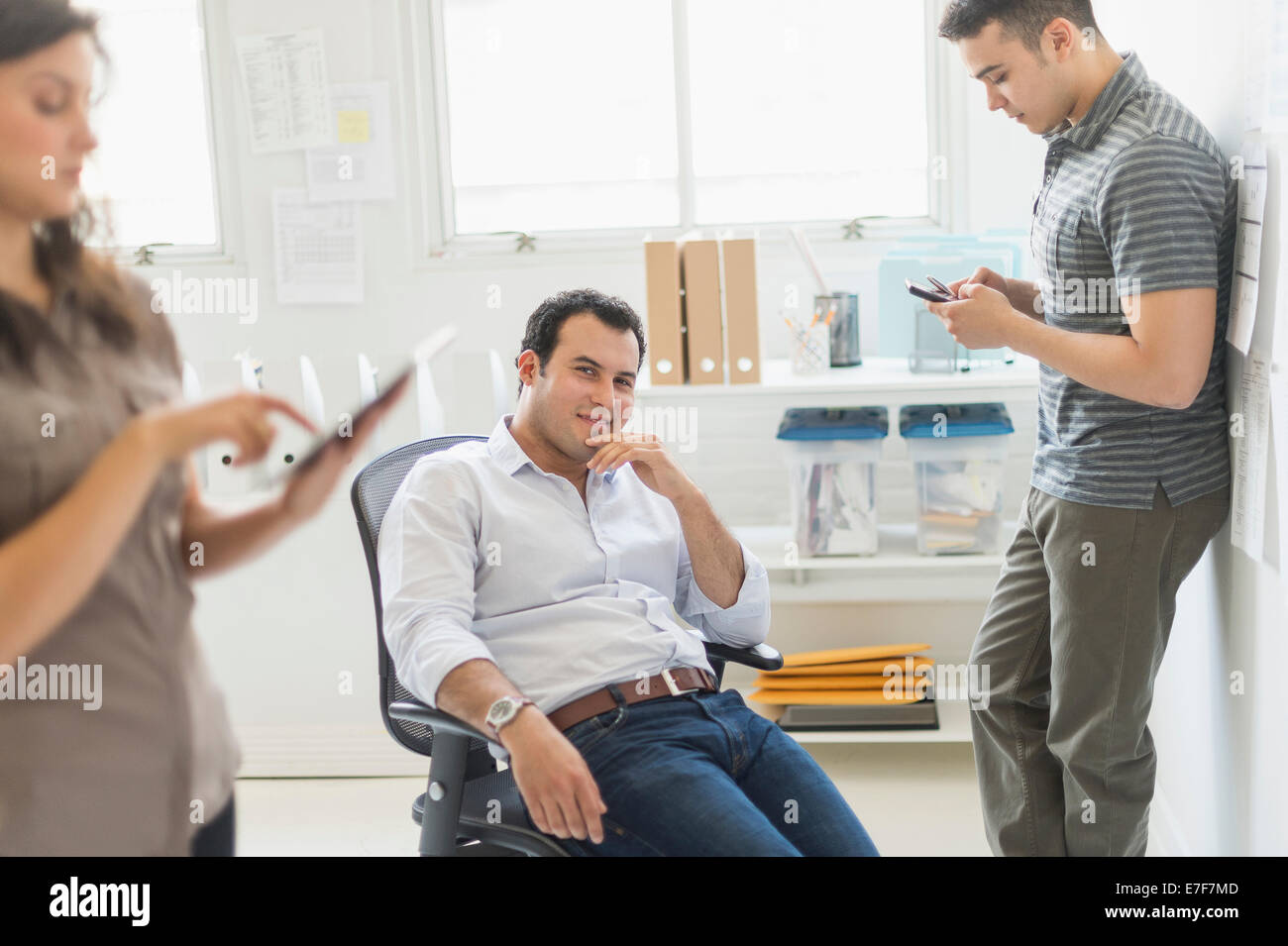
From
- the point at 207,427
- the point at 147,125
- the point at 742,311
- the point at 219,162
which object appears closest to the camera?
the point at 207,427

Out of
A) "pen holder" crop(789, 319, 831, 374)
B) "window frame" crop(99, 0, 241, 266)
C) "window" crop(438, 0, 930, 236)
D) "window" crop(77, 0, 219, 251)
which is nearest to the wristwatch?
"window" crop(77, 0, 219, 251)

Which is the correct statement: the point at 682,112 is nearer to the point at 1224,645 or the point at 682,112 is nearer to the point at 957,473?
the point at 957,473

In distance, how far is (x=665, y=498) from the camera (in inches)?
67.7

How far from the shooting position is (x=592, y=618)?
1566mm

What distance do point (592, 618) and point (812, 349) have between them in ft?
3.96

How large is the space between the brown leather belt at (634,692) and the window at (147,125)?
77 cm

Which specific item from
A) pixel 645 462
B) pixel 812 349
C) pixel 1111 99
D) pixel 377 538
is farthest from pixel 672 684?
pixel 812 349

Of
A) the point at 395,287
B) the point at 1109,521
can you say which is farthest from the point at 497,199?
the point at 1109,521

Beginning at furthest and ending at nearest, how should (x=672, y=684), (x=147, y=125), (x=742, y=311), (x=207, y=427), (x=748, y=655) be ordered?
(x=742, y=311), (x=748, y=655), (x=672, y=684), (x=147, y=125), (x=207, y=427)

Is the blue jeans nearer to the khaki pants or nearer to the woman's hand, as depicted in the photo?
the khaki pants

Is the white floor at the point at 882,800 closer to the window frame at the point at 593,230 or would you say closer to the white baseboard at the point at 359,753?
the white baseboard at the point at 359,753
